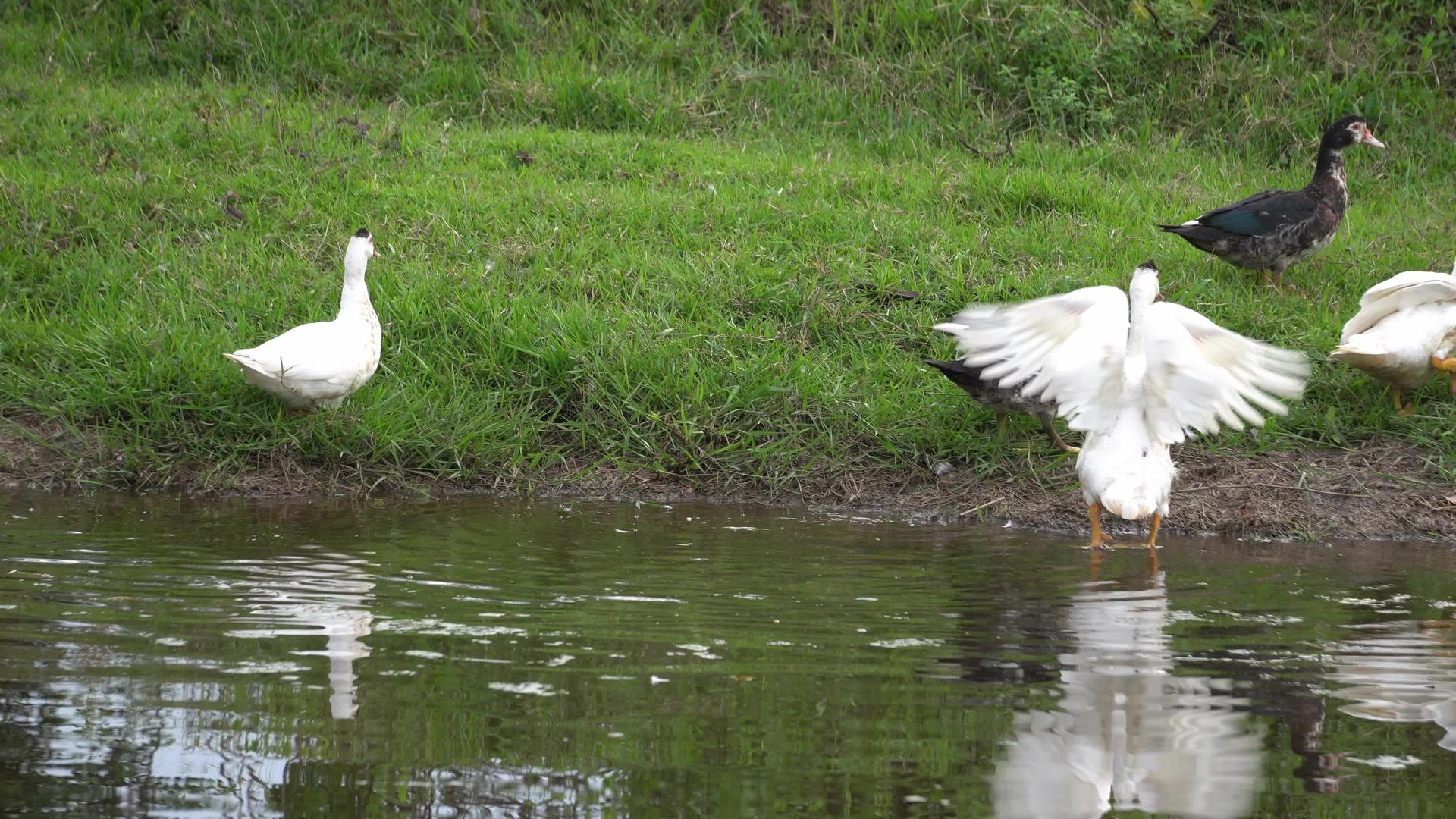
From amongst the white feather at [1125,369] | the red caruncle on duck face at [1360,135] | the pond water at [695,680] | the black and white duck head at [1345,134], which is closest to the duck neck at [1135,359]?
the white feather at [1125,369]

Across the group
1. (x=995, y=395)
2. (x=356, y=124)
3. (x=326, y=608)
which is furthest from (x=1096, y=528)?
(x=356, y=124)

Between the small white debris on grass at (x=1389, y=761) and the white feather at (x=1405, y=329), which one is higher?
the white feather at (x=1405, y=329)

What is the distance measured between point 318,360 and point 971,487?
2907 millimetres

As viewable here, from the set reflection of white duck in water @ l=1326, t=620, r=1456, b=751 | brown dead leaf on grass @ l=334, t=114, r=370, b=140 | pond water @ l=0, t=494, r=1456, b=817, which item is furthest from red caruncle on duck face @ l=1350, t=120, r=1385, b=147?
brown dead leaf on grass @ l=334, t=114, r=370, b=140

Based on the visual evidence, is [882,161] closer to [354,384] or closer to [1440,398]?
[1440,398]

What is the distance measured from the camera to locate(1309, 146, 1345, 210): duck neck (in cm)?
779

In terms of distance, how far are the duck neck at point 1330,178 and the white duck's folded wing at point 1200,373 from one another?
9.91ft

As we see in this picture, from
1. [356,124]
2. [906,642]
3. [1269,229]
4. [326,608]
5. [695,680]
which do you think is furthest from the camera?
[356,124]

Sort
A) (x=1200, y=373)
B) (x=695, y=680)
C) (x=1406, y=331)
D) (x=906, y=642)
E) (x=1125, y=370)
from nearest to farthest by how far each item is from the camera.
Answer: (x=695, y=680) → (x=906, y=642) → (x=1200, y=373) → (x=1125, y=370) → (x=1406, y=331)

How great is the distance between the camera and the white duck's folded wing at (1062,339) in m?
5.13

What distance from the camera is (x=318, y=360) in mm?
5855

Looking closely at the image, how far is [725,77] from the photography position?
10469mm

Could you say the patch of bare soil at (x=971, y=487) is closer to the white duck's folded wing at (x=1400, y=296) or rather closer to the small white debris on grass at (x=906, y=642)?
the white duck's folded wing at (x=1400, y=296)

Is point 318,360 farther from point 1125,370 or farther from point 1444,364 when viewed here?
point 1444,364
